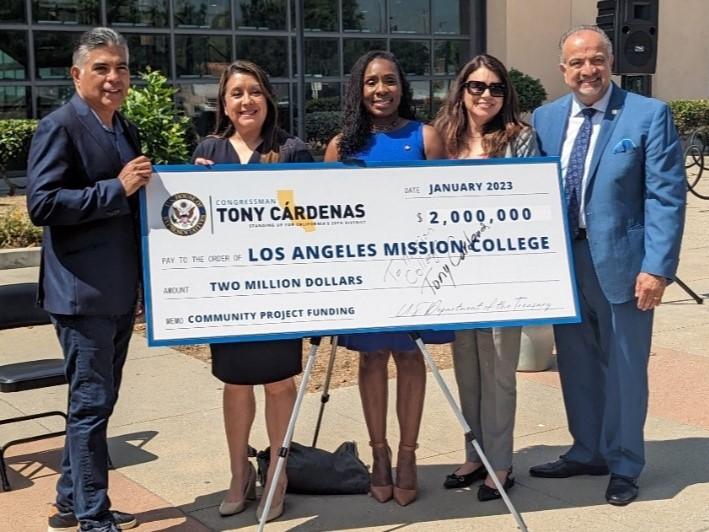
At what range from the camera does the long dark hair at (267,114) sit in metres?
4.18

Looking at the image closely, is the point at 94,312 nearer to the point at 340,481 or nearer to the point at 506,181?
the point at 340,481

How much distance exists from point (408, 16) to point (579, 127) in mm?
18056

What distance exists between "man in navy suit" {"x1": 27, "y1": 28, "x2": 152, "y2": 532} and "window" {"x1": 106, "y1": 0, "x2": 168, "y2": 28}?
15341 millimetres

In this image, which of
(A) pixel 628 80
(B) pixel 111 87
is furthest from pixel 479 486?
(A) pixel 628 80

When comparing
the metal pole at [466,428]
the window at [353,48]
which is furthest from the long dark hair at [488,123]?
the window at [353,48]

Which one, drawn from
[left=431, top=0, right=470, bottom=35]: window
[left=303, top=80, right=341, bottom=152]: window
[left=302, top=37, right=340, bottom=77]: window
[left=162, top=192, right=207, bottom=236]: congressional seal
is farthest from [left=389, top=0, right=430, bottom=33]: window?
[left=162, top=192, right=207, bottom=236]: congressional seal

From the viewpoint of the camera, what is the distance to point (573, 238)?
4551 millimetres

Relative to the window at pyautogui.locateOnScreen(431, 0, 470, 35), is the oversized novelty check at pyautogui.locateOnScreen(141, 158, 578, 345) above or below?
below

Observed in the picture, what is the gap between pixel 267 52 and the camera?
795 inches

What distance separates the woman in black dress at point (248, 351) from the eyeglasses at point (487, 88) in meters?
0.80

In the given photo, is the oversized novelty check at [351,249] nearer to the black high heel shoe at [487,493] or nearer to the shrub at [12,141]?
the black high heel shoe at [487,493]

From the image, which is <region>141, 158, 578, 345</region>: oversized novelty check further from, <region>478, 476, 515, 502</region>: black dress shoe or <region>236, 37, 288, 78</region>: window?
<region>236, 37, 288, 78</region>: window

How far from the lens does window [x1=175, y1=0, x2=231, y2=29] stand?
19.1m
